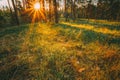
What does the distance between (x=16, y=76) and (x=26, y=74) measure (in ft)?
1.08

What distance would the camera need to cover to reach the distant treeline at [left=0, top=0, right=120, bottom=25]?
81.0 ft

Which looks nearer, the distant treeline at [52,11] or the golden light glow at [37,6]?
the distant treeline at [52,11]

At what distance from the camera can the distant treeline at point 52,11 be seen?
81.0 ft

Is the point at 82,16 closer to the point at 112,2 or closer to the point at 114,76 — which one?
the point at 112,2

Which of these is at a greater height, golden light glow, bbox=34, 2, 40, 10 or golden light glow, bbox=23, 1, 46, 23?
golden light glow, bbox=34, 2, 40, 10

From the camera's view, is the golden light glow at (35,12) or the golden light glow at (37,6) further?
the golden light glow at (37,6)

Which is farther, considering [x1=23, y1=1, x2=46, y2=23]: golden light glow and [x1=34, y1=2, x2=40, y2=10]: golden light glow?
[x1=34, y1=2, x2=40, y2=10]: golden light glow

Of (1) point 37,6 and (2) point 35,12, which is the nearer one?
(2) point 35,12

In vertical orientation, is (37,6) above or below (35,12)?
above

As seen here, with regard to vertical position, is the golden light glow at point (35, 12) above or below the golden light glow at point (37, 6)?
below

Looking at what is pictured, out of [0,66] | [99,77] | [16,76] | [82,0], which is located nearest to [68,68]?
[99,77]

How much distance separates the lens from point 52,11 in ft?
96.6

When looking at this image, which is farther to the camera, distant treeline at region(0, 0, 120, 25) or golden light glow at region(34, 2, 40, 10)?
golden light glow at region(34, 2, 40, 10)

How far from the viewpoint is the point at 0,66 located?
5.13 metres
